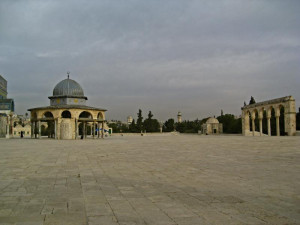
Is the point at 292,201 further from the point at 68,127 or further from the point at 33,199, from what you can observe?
the point at 68,127

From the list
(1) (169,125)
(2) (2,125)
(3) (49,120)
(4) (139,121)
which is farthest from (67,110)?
(1) (169,125)

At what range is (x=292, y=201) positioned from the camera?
15.5 ft

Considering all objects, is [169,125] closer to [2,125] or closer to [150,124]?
[150,124]

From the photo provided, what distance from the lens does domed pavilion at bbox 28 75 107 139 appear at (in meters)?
33.9

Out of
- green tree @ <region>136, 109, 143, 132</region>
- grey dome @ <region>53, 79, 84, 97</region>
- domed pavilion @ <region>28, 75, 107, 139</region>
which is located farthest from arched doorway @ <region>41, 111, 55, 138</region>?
green tree @ <region>136, 109, 143, 132</region>

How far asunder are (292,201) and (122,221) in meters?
3.18

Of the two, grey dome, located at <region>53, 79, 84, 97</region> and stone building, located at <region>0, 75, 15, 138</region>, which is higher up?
grey dome, located at <region>53, 79, 84, 97</region>

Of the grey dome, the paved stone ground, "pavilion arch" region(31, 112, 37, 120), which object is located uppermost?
the grey dome

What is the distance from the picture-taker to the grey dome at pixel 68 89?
37.3m

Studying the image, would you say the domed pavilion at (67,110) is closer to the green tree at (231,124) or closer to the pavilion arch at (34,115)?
the pavilion arch at (34,115)

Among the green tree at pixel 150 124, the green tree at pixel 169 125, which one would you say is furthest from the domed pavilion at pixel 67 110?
the green tree at pixel 169 125

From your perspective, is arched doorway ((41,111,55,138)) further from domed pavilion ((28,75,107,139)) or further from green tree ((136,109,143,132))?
green tree ((136,109,143,132))

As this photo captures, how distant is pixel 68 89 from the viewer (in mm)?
37344

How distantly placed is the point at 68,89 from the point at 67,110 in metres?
4.32
